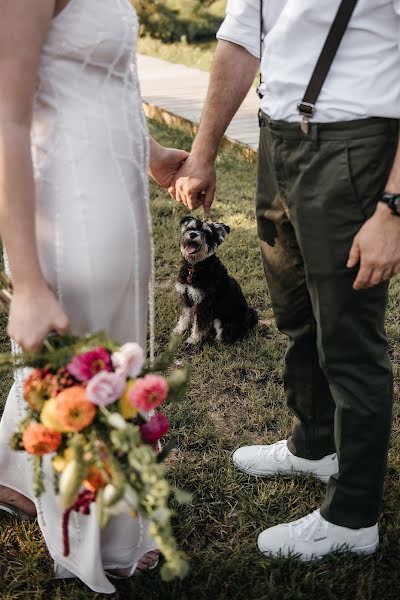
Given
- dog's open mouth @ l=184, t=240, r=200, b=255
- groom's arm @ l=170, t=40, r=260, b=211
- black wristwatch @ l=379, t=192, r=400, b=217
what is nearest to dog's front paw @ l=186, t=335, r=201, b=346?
dog's open mouth @ l=184, t=240, r=200, b=255

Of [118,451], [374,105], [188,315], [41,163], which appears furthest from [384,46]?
[188,315]

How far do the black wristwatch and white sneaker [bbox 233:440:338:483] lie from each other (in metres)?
1.28

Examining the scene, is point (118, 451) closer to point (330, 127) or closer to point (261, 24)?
point (330, 127)

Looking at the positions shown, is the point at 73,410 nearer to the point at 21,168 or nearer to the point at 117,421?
the point at 117,421

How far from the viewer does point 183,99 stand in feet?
28.5

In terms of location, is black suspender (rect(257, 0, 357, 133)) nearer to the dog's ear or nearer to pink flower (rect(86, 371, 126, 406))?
pink flower (rect(86, 371, 126, 406))

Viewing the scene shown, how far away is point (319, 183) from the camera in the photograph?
1858mm

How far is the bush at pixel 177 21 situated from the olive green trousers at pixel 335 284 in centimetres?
1141

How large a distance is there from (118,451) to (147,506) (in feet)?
0.41

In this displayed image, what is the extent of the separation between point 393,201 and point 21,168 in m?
0.89

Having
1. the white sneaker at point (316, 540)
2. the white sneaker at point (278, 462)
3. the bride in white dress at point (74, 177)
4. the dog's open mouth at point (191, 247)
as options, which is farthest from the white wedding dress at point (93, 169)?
the dog's open mouth at point (191, 247)

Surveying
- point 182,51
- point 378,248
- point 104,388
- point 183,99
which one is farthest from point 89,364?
point 182,51

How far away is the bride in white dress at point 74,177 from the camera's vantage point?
1.43 meters

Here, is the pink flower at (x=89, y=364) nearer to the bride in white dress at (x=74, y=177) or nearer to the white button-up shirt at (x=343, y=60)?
the bride in white dress at (x=74, y=177)
